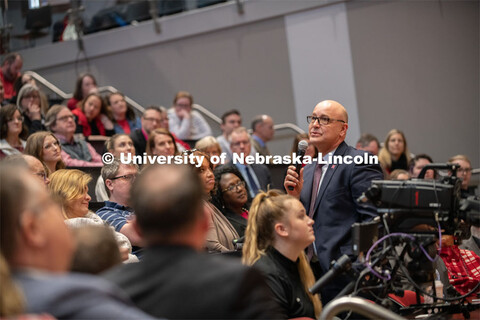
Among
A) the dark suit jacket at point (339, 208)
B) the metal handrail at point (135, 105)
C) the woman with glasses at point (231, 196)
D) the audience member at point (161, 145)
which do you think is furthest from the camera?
the metal handrail at point (135, 105)

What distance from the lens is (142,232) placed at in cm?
165

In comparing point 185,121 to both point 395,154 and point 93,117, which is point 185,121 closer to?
point 93,117

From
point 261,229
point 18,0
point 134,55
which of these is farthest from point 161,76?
point 261,229

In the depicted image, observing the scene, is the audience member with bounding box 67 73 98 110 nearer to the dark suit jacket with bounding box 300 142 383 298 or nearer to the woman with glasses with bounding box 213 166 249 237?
the woman with glasses with bounding box 213 166 249 237

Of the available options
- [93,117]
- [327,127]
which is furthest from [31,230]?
[93,117]

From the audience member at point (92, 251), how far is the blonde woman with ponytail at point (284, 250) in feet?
3.66

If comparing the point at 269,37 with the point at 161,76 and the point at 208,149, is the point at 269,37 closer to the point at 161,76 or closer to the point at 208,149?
the point at 161,76

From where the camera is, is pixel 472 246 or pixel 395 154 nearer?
pixel 472 246

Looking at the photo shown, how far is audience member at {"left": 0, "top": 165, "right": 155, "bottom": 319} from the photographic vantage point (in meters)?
1.35

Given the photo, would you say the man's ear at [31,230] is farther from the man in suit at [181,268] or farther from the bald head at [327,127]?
the bald head at [327,127]

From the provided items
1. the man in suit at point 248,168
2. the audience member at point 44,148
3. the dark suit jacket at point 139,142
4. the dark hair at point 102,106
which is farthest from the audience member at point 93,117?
the audience member at point 44,148

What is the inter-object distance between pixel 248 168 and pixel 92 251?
4164mm

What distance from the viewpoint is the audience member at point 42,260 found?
1.35 m

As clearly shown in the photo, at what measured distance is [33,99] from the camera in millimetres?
6539
